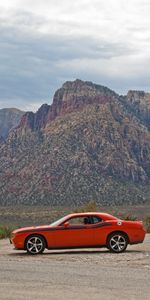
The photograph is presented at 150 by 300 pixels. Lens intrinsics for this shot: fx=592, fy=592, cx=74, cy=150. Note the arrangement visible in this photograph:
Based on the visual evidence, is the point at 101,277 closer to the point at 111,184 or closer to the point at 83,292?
the point at 83,292

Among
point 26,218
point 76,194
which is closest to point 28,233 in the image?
point 26,218

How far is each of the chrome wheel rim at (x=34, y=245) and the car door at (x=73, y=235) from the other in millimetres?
514

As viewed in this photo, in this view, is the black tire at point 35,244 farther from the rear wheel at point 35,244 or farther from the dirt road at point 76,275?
the dirt road at point 76,275

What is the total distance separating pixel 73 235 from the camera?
18078 mm

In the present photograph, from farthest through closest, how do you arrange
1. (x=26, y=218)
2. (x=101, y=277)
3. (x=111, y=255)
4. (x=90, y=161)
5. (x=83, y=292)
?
A: (x=90, y=161)
(x=26, y=218)
(x=111, y=255)
(x=101, y=277)
(x=83, y=292)

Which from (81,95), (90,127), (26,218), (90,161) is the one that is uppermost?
(81,95)

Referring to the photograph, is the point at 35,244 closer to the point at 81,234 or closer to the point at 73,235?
the point at 73,235

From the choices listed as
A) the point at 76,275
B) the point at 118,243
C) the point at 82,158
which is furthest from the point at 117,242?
the point at 82,158

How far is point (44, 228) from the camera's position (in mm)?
18266

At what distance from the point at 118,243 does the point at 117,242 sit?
0.15 feet

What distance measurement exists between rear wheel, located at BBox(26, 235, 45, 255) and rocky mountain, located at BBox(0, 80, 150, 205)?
273 ft

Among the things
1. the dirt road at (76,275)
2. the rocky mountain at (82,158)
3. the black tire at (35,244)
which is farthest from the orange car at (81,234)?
the rocky mountain at (82,158)

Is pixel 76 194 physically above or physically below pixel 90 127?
below

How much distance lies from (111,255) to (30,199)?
99303 mm
